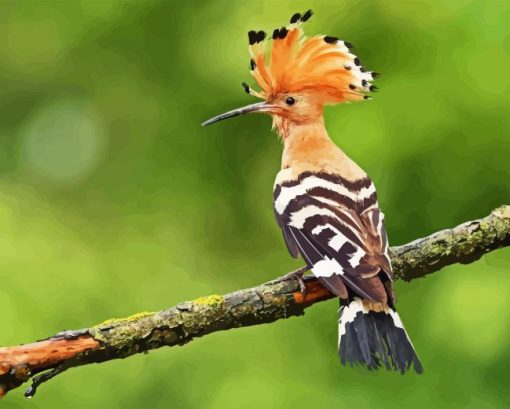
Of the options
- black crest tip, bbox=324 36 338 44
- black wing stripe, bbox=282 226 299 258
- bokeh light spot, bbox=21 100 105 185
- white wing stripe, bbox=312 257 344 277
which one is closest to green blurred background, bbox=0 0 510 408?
bokeh light spot, bbox=21 100 105 185

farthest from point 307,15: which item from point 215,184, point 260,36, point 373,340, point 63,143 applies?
point 63,143

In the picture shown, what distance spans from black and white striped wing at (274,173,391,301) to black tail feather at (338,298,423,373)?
0.21 ft

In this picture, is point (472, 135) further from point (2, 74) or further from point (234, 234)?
point (2, 74)

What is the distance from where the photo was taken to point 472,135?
19.5 feet

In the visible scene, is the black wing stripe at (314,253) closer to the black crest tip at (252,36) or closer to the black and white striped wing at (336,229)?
the black and white striped wing at (336,229)

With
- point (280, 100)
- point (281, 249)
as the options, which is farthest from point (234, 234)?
point (280, 100)

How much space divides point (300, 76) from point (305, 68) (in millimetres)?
25

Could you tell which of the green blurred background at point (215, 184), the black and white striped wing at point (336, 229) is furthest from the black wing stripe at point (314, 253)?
the green blurred background at point (215, 184)

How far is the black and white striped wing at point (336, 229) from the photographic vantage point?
2.50m

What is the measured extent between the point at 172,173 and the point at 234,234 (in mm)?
526

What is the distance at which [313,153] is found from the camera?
2859 mm

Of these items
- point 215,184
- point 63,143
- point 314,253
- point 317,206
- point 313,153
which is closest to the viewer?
point 314,253

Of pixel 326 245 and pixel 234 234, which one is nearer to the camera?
pixel 326 245

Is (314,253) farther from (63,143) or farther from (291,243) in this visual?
(63,143)
